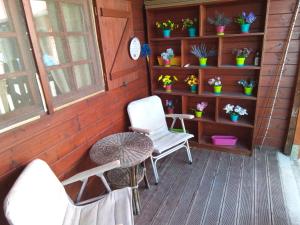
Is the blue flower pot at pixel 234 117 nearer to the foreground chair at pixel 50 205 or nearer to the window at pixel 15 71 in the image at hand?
the foreground chair at pixel 50 205

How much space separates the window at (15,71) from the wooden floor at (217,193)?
1.27 metres

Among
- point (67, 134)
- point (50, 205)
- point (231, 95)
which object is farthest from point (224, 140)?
point (50, 205)

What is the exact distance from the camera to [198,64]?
275 cm

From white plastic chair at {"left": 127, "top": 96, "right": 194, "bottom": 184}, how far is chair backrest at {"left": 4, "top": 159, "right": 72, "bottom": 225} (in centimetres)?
104

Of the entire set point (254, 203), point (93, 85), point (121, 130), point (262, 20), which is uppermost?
point (262, 20)

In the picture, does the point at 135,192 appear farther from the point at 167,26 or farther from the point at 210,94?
the point at 167,26

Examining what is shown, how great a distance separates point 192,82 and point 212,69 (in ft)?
0.95

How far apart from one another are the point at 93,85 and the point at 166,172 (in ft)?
4.10

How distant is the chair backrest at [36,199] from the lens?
1.05 metres

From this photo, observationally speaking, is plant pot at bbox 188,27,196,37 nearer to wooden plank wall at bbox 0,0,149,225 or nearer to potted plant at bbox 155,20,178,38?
potted plant at bbox 155,20,178,38

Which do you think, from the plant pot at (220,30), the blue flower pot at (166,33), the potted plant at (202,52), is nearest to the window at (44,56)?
the blue flower pot at (166,33)

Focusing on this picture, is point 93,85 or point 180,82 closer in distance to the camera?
point 93,85

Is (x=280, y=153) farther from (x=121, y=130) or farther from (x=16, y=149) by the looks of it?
(x=16, y=149)

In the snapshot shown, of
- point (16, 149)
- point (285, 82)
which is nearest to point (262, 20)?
point (285, 82)
